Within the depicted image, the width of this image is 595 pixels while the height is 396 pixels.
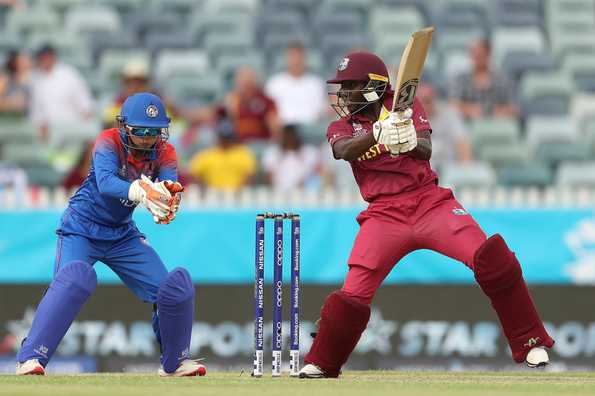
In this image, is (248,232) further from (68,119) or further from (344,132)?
(344,132)

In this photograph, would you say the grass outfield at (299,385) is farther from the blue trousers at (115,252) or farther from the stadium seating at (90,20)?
the stadium seating at (90,20)

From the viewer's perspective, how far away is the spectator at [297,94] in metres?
16.2

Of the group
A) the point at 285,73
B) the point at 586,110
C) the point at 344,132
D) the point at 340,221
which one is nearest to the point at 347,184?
the point at 340,221

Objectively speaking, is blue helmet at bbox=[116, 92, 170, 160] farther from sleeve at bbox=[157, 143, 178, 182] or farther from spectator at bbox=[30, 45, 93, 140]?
spectator at bbox=[30, 45, 93, 140]

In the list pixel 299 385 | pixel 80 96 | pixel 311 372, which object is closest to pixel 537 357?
pixel 311 372

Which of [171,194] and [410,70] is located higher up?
[410,70]

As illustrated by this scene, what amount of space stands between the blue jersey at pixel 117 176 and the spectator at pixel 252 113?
6180 mm

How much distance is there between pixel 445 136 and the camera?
15.2 meters

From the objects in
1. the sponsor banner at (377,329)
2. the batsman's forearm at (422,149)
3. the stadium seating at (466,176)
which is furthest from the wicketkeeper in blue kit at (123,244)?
the stadium seating at (466,176)

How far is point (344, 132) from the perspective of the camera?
902 cm

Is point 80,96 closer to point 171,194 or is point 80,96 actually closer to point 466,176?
point 466,176

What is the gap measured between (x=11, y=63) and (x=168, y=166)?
7378 millimetres

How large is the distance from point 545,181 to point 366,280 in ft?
22.0

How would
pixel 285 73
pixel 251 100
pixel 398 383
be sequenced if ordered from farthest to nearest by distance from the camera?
1. pixel 285 73
2. pixel 251 100
3. pixel 398 383
